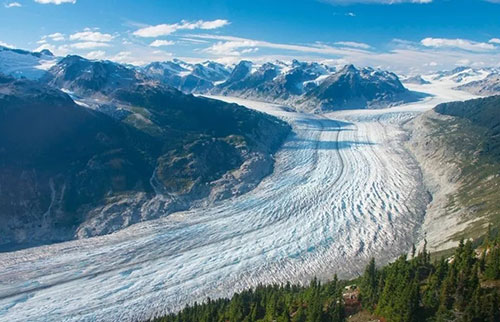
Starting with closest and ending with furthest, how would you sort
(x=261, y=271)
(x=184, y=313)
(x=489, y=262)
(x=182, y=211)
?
(x=489, y=262) < (x=184, y=313) < (x=261, y=271) < (x=182, y=211)

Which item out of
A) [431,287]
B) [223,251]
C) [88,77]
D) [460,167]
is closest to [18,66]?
[88,77]

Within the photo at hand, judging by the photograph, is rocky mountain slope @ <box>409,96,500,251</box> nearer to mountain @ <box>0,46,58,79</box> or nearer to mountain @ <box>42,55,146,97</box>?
mountain @ <box>42,55,146,97</box>

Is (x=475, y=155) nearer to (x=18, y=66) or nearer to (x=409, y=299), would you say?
(x=409, y=299)

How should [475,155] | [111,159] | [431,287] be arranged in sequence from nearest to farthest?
[431,287], [111,159], [475,155]

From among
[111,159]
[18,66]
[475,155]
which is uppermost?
[18,66]

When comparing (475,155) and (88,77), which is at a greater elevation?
(88,77)

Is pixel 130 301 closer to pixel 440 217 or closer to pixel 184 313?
pixel 184 313

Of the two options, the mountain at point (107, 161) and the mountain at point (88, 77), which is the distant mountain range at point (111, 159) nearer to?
the mountain at point (107, 161)

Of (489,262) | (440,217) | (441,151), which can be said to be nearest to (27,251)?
(489,262)

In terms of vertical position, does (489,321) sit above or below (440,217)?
above
